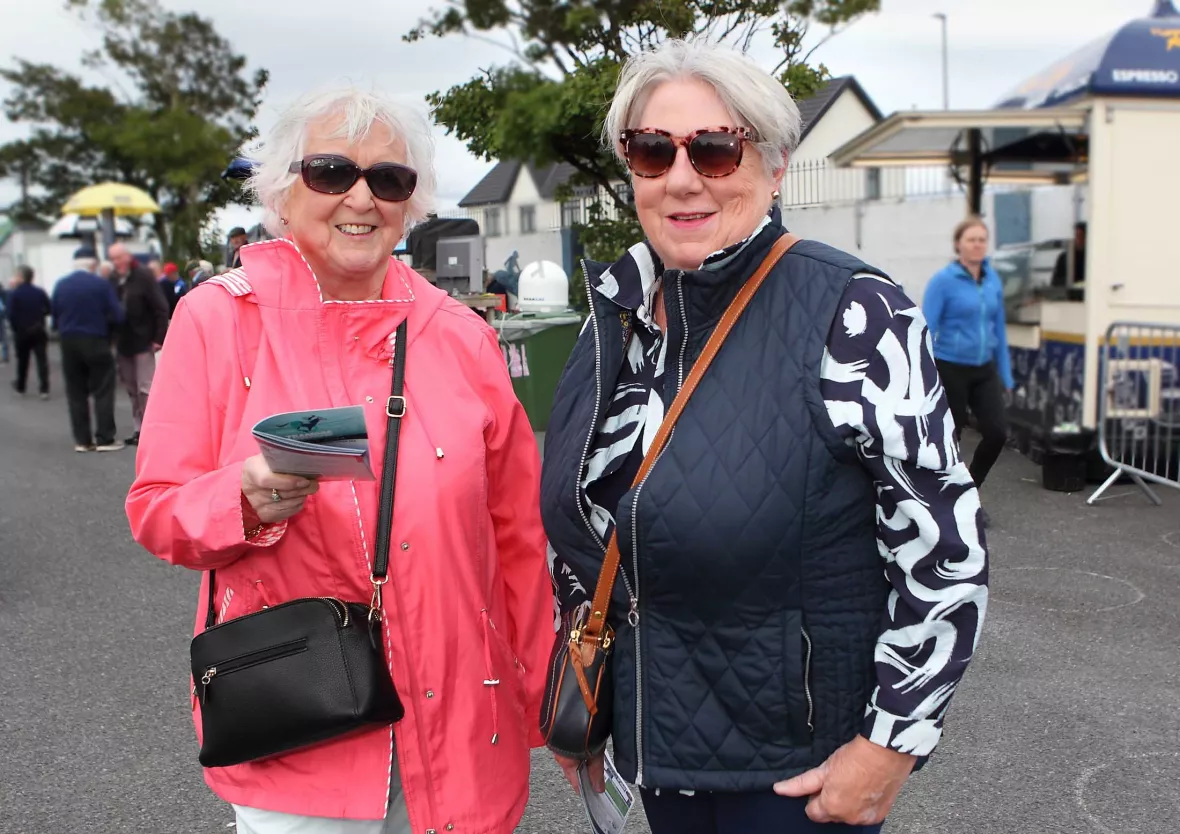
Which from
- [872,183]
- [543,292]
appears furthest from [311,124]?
[872,183]

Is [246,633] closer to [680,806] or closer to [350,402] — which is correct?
[350,402]

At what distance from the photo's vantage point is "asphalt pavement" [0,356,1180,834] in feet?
11.6

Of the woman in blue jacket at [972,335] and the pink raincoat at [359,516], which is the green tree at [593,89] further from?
the pink raincoat at [359,516]

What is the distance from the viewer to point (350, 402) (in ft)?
6.42

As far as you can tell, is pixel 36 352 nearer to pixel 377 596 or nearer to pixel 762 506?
pixel 377 596

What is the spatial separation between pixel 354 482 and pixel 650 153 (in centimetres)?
78

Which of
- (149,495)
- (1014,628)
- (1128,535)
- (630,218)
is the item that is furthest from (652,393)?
(630,218)

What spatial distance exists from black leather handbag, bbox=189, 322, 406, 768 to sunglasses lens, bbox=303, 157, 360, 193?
2.49 feet

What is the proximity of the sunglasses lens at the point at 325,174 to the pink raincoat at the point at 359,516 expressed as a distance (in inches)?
6.1

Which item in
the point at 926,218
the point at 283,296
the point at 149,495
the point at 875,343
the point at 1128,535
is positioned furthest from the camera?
the point at 926,218

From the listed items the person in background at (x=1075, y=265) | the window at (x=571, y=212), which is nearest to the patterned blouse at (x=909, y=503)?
Answer: the person in background at (x=1075, y=265)

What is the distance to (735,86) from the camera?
5.87 feet

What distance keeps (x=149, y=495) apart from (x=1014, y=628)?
14.4 ft

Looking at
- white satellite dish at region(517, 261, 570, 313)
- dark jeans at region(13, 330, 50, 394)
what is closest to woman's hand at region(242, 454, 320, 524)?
white satellite dish at region(517, 261, 570, 313)
